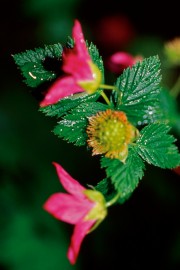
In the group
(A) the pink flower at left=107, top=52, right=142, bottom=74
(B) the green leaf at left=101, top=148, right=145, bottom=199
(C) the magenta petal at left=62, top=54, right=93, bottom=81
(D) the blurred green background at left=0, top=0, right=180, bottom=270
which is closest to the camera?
(C) the magenta petal at left=62, top=54, right=93, bottom=81

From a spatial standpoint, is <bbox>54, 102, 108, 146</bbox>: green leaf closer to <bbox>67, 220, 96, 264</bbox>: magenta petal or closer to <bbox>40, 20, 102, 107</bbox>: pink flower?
<bbox>40, 20, 102, 107</bbox>: pink flower

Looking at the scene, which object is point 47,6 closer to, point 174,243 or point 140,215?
point 140,215

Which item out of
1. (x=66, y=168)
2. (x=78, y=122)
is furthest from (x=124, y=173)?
(x=66, y=168)

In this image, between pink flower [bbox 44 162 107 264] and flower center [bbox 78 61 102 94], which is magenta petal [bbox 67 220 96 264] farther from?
flower center [bbox 78 61 102 94]

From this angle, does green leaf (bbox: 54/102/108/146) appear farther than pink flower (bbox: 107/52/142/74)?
No

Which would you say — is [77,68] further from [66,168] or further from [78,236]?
[66,168]

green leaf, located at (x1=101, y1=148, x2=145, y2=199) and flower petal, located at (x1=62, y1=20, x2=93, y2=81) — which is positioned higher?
flower petal, located at (x1=62, y1=20, x2=93, y2=81)

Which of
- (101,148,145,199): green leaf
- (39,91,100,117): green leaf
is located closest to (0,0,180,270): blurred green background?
(39,91,100,117): green leaf

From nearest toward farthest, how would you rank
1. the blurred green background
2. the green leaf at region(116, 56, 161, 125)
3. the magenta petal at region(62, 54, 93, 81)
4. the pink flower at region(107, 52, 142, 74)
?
the magenta petal at region(62, 54, 93, 81) < the green leaf at region(116, 56, 161, 125) < the pink flower at region(107, 52, 142, 74) < the blurred green background

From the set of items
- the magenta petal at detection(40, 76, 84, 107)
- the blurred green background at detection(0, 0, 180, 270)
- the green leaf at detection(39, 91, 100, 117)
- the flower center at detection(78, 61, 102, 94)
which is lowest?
the blurred green background at detection(0, 0, 180, 270)
